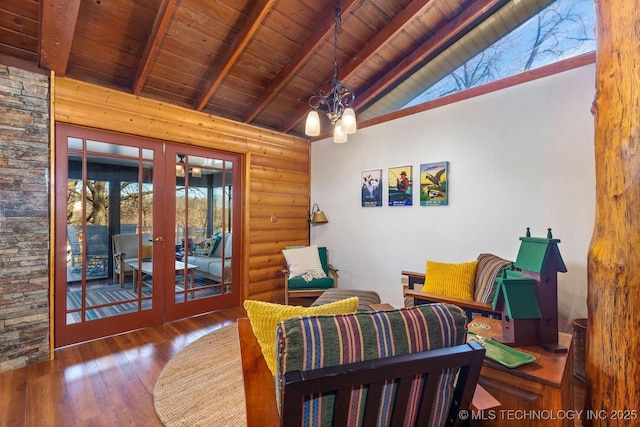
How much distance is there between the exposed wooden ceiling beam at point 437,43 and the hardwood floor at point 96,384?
3.29m

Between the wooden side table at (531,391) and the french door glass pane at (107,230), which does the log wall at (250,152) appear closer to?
the french door glass pane at (107,230)

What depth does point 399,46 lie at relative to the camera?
11.1 ft

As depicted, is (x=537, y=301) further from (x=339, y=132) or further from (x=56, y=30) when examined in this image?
(x=56, y=30)

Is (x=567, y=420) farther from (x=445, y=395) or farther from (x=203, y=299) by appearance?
(x=203, y=299)

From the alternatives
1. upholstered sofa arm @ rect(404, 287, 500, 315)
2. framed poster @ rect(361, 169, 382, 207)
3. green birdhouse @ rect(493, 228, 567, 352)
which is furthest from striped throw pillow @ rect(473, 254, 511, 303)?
framed poster @ rect(361, 169, 382, 207)

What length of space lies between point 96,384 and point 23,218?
59.3 inches

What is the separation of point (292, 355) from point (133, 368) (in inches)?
94.7

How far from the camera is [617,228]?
1.11m

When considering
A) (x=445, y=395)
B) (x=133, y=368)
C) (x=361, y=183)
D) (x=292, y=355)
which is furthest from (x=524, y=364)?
(x=361, y=183)

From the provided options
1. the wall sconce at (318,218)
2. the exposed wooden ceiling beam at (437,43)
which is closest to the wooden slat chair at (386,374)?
the exposed wooden ceiling beam at (437,43)

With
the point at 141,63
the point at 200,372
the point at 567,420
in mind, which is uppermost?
the point at 141,63

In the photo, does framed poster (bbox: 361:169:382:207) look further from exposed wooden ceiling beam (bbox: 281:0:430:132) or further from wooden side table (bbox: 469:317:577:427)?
wooden side table (bbox: 469:317:577:427)

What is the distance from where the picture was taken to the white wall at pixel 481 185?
97.6 inches

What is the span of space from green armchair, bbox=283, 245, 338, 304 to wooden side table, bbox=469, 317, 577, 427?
8.42 feet
